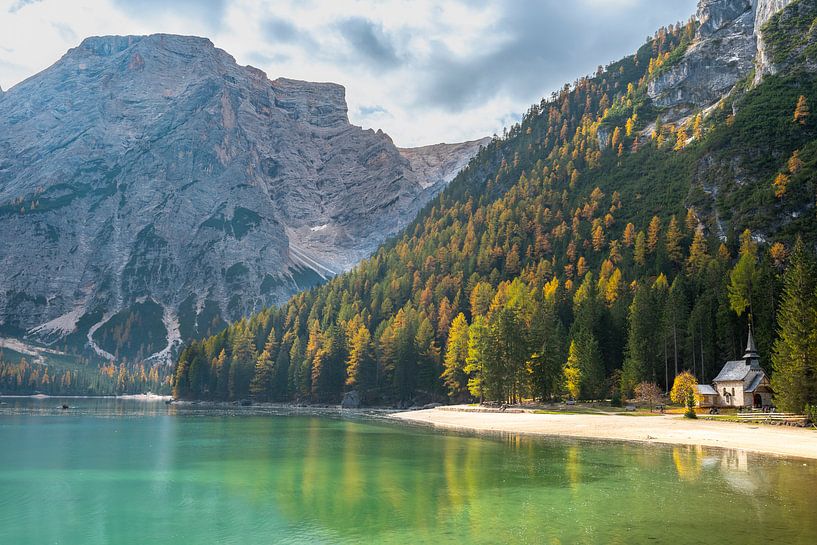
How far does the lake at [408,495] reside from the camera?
85.9 feet

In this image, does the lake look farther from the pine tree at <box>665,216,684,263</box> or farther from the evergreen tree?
the pine tree at <box>665,216,684,263</box>

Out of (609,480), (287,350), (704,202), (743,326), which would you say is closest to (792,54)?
(704,202)

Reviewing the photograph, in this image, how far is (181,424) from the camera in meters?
93.9

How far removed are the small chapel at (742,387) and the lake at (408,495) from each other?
31.1 m

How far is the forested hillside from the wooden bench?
1856 mm

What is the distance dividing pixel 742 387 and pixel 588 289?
148ft

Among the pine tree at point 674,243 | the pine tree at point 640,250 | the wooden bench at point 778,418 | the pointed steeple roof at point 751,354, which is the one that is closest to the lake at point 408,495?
the wooden bench at point 778,418

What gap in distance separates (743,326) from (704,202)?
67.7m

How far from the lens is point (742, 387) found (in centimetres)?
7738

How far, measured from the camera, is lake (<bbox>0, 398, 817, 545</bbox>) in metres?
26.2

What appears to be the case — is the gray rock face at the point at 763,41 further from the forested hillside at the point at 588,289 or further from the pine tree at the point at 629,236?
the pine tree at the point at 629,236

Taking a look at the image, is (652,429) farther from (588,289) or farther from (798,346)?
(588,289)

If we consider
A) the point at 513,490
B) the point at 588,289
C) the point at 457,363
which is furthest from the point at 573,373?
the point at 513,490

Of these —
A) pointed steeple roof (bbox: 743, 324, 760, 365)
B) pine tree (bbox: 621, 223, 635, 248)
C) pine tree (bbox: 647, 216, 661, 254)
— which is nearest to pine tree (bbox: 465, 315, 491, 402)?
pointed steeple roof (bbox: 743, 324, 760, 365)
